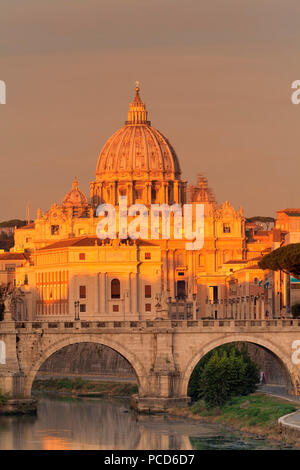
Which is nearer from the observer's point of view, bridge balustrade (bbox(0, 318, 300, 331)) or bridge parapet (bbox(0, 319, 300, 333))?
bridge parapet (bbox(0, 319, 300, 333))

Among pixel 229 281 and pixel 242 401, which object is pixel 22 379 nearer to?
pixel 242 401

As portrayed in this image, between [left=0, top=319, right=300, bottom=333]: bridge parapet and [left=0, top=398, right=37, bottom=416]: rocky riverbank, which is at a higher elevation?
[left=0, top=319, right=300, bottom=333]: bridge parapet

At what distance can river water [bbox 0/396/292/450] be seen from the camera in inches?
3556

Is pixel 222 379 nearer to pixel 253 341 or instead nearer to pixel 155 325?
pixel 253 341

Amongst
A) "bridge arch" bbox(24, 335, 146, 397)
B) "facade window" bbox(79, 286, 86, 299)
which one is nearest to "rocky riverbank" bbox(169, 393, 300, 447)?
"bridge arch" bbox(24, 335, 146, 397)

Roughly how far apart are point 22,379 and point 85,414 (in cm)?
570

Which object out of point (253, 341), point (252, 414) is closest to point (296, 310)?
point (253, 341)

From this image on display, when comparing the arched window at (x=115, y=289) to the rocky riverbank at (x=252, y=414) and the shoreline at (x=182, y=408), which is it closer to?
the shoreline at (x=182, y=408)

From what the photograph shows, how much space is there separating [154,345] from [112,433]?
844 centimetres

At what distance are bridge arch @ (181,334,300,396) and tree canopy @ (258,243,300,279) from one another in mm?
7707

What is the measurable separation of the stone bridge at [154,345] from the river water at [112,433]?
83.6 inches

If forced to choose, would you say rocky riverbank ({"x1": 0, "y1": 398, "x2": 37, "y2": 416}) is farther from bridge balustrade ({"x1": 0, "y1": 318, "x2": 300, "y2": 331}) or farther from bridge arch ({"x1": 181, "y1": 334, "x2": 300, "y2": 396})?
bridge arch ({"x1": 181, "y1": 334, "x2": 300, "y2": 396})

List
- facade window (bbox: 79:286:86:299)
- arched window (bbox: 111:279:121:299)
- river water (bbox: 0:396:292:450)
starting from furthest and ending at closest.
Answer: arched window (bbox: 111:279:121:299) → facade window (bbox: 79:286:86:299) → river water (bbox: 0:396:292:450)

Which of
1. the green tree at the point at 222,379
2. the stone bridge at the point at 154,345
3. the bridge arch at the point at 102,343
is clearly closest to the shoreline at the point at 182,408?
the green tree at the point at 222,379
